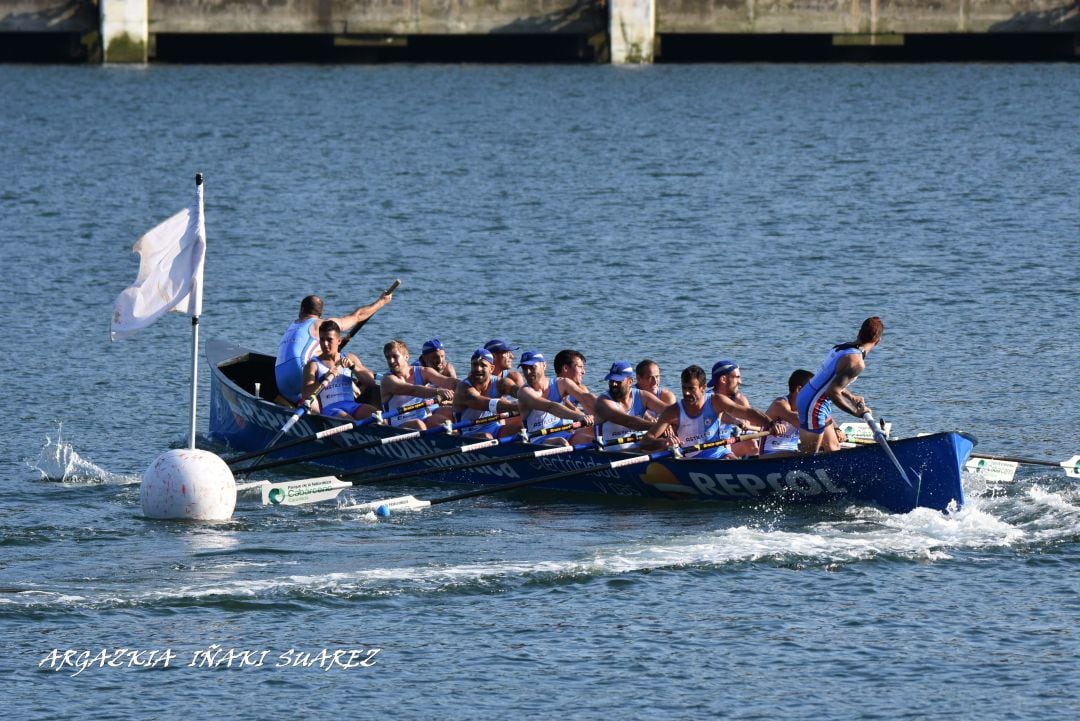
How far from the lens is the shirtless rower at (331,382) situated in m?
22.2

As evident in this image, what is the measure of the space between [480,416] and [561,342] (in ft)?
24.2

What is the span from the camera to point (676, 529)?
18500 mm

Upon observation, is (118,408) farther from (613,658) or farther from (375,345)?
(613,658)

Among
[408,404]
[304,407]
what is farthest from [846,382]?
[304,407]

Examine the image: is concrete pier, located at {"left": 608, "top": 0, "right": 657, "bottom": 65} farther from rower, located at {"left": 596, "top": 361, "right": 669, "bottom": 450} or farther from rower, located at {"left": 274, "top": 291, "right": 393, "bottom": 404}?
rower, located at {"left": 596, "top": 361, "right": 669, "bottom": 450}

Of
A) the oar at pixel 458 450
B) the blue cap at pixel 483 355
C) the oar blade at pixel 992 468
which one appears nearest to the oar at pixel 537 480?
the oar at pixel 458 450

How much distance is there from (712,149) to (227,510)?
109ft

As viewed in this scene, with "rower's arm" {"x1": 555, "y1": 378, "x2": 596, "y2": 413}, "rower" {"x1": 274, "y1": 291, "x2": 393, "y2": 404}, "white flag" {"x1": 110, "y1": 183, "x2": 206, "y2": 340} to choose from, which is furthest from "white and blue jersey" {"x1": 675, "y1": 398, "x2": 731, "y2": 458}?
"white flag" {"x1": 110, "y1": 183, "x2": 206, "y2": 340}

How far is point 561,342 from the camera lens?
28.7 m

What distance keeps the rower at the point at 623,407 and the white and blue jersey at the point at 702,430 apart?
1.23 ft

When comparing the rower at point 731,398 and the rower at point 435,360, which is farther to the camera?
the rower at point 435,360

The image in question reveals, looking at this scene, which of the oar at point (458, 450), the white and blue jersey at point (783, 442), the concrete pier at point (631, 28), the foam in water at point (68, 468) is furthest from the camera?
the concrete pier at point (631, 28)

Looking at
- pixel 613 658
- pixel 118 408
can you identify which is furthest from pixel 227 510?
pixel 118 408

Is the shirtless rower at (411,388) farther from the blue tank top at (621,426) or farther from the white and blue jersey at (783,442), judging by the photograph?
the white and blue jersey at (783,442)
